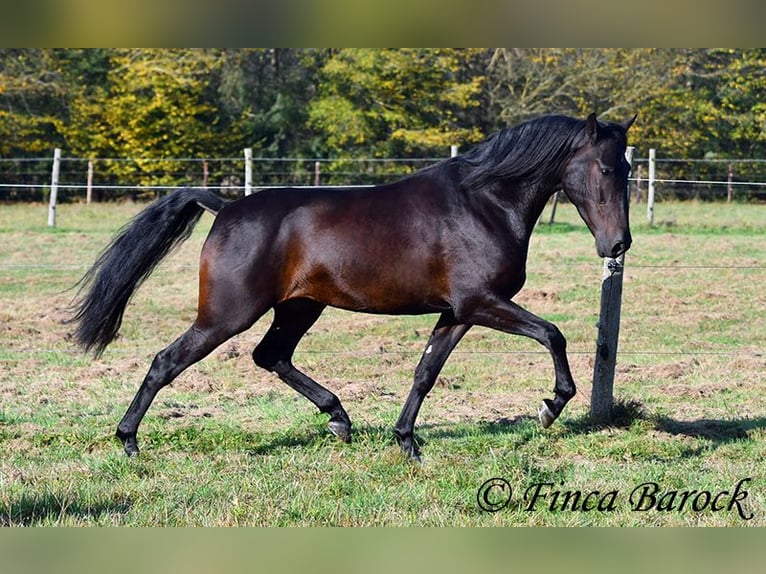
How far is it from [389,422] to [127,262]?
2.13 metres

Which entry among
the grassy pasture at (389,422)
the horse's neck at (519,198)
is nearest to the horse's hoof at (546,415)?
the grassy pasture at (389,422)

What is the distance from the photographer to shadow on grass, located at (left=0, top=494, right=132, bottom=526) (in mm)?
4418

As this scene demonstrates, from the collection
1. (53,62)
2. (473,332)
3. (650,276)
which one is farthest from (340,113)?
(473,332)

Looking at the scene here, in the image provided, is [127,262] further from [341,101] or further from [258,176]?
[341,101]

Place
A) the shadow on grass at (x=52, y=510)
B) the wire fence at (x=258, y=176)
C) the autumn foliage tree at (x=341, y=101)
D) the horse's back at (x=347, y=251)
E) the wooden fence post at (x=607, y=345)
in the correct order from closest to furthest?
the shadow on grass at (x=52, y=510) → the horse's back at (x=347, y=251) → the wooden fence post at (x=607, y=345) → the wire fence at (x=258, y=176) → the autumn foliage tree at (x=341, y=101)

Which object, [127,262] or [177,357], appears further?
[127,262]

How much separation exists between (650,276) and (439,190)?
337 inches

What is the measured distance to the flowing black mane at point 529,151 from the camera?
592 centimetres

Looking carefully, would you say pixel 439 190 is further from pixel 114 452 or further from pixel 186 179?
pixel 186 179

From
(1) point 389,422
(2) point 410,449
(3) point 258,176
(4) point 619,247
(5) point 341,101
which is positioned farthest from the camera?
(5) point 341,101

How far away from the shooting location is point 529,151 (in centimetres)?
594

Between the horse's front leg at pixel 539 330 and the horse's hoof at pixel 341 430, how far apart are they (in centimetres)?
116

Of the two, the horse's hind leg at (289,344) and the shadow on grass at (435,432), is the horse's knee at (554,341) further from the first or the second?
the horse's hind leg at (289,344)

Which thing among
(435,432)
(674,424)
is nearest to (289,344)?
(435,432)
